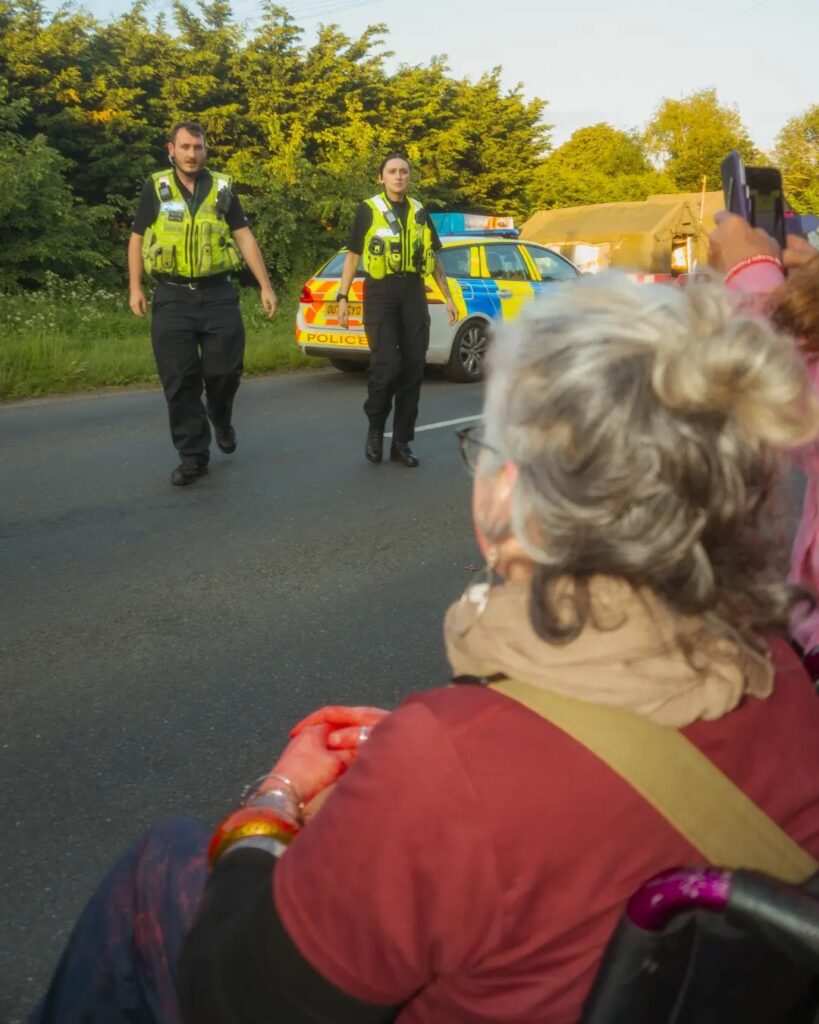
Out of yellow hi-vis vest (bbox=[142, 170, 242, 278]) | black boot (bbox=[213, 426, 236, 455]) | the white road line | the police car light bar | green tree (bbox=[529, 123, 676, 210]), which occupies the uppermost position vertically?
green tree (bbox=[529, 123, 676, 210])

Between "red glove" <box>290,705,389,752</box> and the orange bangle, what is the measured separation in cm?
19

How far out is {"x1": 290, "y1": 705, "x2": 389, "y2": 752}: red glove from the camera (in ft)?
5.85

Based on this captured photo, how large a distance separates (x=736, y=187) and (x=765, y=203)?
0.33 feet

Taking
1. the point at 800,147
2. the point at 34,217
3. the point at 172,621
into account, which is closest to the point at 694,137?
the point at 800,147

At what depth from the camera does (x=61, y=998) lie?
1697mm

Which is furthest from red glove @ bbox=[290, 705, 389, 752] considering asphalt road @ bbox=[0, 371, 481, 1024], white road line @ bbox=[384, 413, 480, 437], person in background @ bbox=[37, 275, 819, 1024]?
white road line @ bbox=[384, 413, 480, 437]

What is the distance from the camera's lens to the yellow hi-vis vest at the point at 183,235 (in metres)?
6.91

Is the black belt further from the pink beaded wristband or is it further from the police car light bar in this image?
the police car light bar

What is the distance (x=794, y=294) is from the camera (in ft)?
7.21

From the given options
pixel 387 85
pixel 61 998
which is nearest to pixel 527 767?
pixel 61 998

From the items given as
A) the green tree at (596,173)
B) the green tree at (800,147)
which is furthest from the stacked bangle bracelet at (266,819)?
the green tree at (800,147)

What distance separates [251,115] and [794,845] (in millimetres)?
28414

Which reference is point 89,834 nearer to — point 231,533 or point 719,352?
point 719,352

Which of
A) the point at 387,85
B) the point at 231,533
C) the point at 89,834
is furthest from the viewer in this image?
the point at 387,85
